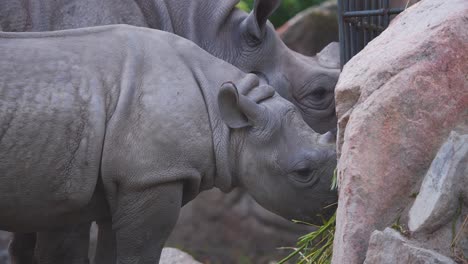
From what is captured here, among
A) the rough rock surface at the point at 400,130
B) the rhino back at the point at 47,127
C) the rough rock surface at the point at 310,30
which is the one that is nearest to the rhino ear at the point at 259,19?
the rhino back at the point at 47,127

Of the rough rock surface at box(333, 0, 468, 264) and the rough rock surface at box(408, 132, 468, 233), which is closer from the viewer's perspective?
the rough rock surface at box(408, 132, 468, 233)

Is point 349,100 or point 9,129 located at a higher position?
point 349,100

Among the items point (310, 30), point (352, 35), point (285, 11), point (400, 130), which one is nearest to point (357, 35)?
point (352, 35)

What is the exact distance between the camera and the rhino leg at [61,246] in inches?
175

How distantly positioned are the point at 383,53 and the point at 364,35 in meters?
1.62

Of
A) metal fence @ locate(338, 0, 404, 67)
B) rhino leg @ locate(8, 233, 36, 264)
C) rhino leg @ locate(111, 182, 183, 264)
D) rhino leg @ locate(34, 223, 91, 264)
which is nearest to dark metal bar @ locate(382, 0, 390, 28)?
metal fence @ locate(338, 0, 404, 67)

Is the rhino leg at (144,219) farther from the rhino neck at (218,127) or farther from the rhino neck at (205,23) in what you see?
the rhino neck at (205,23)

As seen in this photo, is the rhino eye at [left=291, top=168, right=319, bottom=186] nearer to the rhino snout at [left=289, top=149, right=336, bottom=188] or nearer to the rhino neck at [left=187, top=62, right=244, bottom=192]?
the rhino snout at [left=289, top=149, right=336, bottom=188]

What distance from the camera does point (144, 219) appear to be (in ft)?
12.4

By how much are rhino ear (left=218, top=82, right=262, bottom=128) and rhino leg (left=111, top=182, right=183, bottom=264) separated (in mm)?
361

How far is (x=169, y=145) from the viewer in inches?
146

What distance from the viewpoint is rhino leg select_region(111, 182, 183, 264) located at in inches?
147

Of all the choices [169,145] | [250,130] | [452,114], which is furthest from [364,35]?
[452,114]

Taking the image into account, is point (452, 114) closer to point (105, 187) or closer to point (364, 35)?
point (105, 187)
